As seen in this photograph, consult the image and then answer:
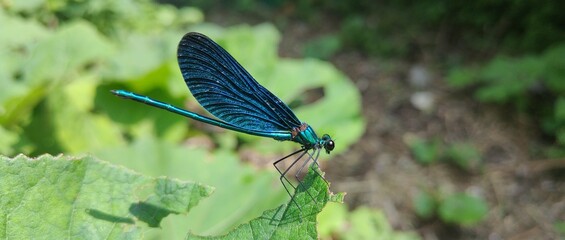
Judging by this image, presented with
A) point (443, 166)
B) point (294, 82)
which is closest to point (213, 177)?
point (294, 82)

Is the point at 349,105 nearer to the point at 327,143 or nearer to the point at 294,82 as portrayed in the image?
the point at 294,82

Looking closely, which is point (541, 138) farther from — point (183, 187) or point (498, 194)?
point (183, 187)

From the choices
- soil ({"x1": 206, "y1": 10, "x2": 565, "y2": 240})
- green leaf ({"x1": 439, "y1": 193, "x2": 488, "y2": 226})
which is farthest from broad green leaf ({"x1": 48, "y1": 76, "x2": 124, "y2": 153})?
green leaf ({"x1": 439, "y1": 193, "x2": 488, "y2": 226})

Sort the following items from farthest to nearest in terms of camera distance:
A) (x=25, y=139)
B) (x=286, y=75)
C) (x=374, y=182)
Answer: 1. (x=374, y=182)
2. (x=286, y=75)
3. (x=25, y=139)

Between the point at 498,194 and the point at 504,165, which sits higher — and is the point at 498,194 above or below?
below

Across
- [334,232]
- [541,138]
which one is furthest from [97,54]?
[541,138]

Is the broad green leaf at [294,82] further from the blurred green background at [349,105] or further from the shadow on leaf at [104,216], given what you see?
the shadow on leaf at [104,216]
